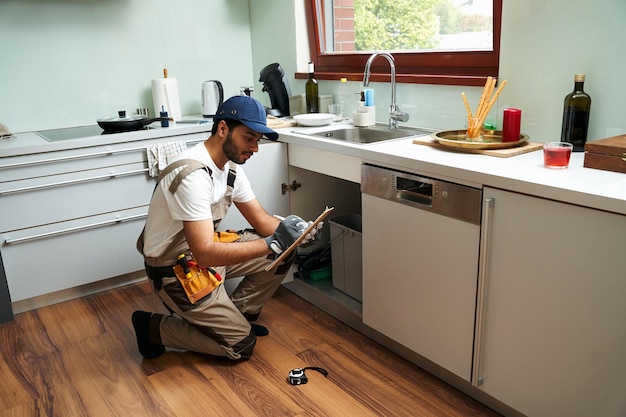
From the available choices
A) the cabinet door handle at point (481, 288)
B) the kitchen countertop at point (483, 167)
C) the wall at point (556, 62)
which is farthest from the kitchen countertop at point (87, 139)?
the cabinet door handle at point (481, 288)

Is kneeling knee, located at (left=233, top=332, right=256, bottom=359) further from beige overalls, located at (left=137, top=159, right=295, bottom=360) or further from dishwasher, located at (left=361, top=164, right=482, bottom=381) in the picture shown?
dishwasher, located at (left=361, top=164, right=482, bottom=381)

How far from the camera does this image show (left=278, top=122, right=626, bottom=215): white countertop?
1.49m

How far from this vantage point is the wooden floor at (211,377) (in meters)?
2.01

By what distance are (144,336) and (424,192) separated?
4.33 ft

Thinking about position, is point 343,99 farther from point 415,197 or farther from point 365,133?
point 415,197

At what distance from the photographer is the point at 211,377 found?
2.20 metres

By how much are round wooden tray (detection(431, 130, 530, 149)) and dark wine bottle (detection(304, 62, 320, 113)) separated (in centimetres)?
106

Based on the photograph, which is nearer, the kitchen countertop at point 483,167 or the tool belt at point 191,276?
the kitchen countertop at point 483,167

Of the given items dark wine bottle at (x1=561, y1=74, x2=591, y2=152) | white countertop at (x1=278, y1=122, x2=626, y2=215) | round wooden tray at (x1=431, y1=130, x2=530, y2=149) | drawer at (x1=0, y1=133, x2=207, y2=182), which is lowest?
drawer at (x1=0, y1=133, x2=207, y2=182)

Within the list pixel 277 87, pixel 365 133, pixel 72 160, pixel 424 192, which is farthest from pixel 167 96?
pixel 424 192

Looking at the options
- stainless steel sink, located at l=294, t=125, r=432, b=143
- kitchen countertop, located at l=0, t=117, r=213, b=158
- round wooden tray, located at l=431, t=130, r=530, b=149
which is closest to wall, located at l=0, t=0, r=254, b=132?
kitchen countertop, located at l=0, t=117, r=213, b=158

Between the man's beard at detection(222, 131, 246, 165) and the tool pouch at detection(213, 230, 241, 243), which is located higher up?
the man's beard at detection(222, 131, 246, 165)

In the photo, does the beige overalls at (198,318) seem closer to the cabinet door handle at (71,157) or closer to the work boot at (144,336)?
the work boot at (144,336)

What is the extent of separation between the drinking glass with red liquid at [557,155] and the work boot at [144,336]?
169 cm
